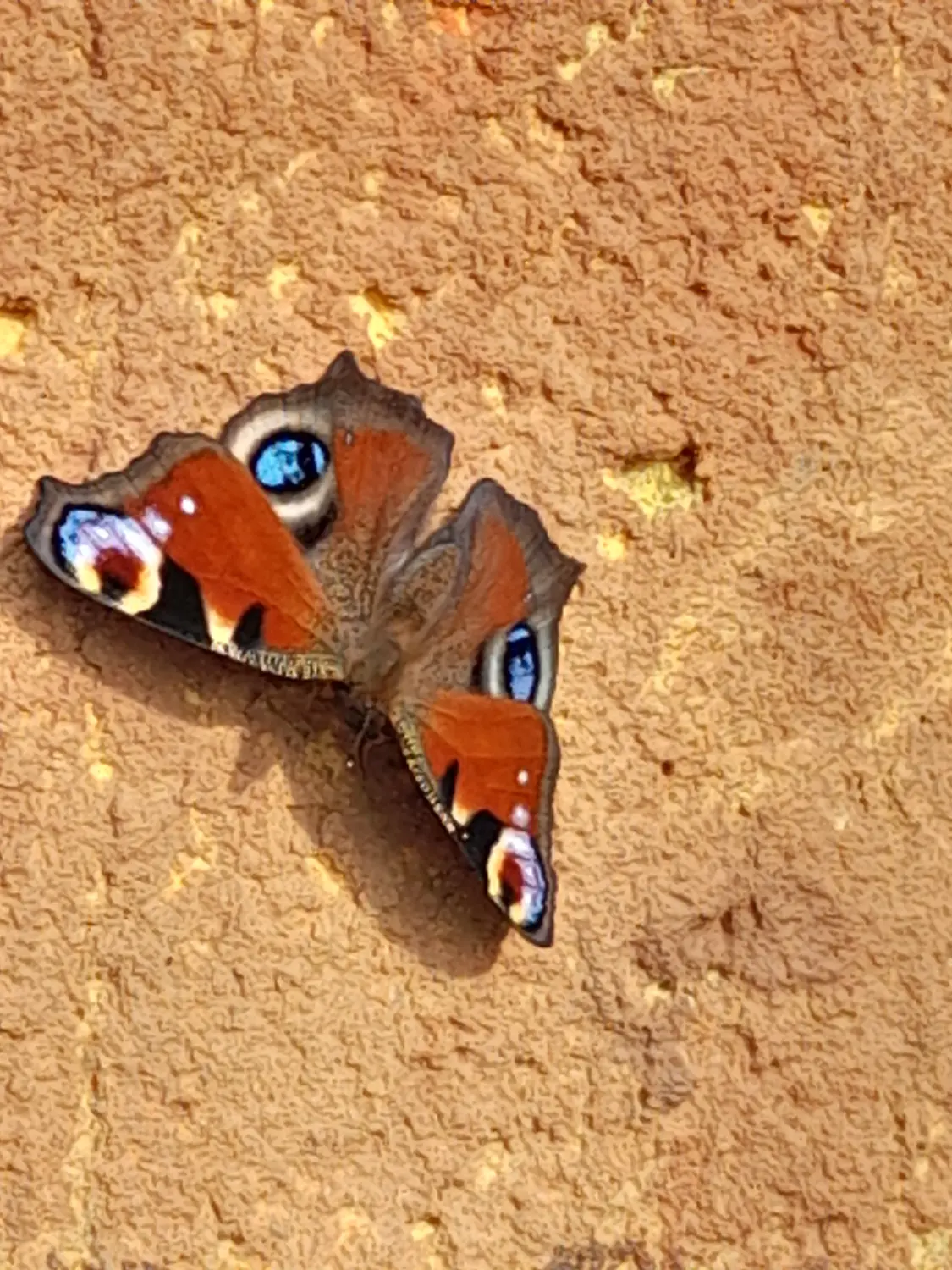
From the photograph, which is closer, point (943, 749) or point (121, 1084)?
point (121, 1084)

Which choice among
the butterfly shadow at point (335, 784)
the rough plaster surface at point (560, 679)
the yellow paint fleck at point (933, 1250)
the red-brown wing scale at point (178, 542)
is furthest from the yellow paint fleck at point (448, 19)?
the yellow paint fleck at point (933, 1250)

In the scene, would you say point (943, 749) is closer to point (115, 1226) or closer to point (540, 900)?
point (540, 900)

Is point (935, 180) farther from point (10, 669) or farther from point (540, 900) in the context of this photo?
point (10, 669)

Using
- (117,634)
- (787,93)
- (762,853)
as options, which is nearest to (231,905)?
(117,634)

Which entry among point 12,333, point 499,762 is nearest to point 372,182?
point 12,333

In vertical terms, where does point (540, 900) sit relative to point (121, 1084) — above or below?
above

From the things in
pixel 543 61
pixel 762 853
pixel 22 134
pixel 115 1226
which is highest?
pixel 543 61
